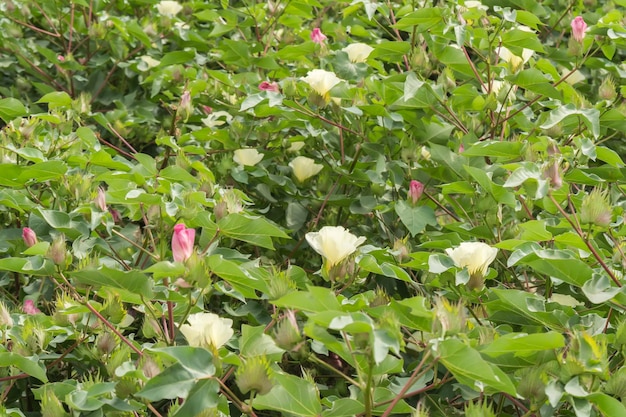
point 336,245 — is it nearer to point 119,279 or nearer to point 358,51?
point 119,279

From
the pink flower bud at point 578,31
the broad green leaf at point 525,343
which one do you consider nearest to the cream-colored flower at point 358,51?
the pink flower bud at point 578,31

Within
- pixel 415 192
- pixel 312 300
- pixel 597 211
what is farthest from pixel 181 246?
pixel 415 192

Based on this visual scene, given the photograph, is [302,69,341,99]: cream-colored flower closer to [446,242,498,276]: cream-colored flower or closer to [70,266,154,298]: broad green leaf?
[446,242,498,276]: cream-colored flower

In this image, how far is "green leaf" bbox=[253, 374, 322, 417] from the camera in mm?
1093

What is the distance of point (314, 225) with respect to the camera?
77.2 inches

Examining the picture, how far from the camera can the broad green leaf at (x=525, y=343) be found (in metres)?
1.06

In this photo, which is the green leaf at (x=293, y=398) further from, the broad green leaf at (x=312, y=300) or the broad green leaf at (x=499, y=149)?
the broad green leaf at (x=499, y=149)

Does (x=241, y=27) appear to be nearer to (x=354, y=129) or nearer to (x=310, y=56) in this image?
(x=310, y=56)

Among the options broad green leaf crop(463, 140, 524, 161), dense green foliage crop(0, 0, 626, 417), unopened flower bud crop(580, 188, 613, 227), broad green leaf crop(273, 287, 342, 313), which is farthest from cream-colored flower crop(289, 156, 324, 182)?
broad green leaf crop(273, 287, 342, 313)

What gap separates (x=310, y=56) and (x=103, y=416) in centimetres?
148

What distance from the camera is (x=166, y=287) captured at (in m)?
1.29

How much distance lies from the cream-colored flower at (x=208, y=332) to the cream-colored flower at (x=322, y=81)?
2.57ft

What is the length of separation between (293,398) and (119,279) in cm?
30

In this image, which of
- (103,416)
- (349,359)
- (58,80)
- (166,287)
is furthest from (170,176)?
(58,80)
